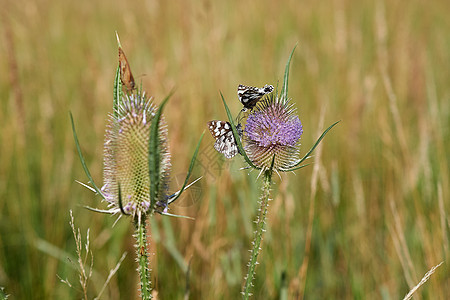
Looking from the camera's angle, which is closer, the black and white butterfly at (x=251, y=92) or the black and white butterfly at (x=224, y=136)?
the black and white butterfly at (x=251, y=92)

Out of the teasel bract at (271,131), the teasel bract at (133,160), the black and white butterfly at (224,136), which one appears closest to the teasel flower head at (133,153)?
the teasel bract at (133,160)

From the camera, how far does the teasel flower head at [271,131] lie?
129 centimetres

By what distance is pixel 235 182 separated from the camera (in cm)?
297

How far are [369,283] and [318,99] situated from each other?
158 cm

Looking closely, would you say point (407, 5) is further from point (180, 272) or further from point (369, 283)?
point (180, 272)

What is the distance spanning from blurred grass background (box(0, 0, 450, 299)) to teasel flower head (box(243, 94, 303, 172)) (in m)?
0.63

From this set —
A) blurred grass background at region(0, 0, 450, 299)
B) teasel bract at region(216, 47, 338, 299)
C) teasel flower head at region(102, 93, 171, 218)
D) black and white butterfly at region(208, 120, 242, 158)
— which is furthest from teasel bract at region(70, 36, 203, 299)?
blurred grass background at region(0, 0, 450, 299)

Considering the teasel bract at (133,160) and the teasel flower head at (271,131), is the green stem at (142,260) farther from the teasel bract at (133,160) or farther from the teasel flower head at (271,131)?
the teasel flower head at (271,131)

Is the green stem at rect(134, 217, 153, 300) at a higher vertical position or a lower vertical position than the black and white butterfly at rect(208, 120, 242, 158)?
lower

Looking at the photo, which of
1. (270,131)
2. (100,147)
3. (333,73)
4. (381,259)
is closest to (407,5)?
(333,73)

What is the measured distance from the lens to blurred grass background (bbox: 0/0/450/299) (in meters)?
2.39

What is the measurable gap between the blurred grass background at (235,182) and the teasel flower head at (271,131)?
24.7 inches

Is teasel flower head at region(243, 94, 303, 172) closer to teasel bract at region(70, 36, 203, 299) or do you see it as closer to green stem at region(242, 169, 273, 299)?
green stem at region(242, 169, 273, 299)

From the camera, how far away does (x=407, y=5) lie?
5.46 m
